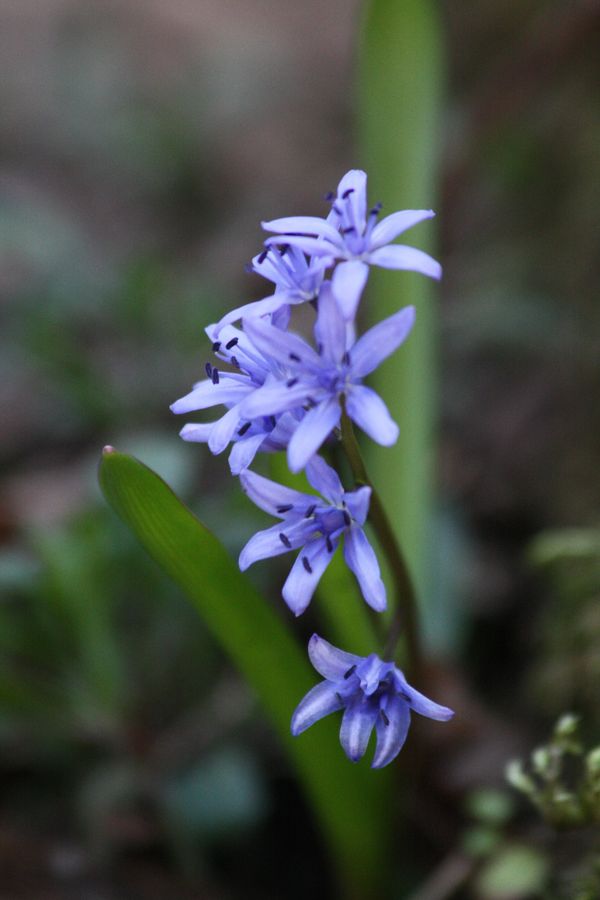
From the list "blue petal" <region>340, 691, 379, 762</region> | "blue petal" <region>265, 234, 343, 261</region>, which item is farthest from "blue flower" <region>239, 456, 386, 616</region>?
"blue petal" <region>265, 234, 343, 261</region>

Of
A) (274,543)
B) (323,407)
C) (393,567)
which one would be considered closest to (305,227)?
(323,407)

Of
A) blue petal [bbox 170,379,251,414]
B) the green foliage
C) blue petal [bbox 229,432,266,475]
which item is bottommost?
the green foliage

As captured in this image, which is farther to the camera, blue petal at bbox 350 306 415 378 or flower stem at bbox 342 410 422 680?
flower stem at bbox 342 410 422 680

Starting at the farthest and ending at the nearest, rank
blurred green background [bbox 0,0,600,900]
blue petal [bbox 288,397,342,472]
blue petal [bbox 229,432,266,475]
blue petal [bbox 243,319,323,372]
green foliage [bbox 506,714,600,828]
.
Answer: blurred green background [bbox 0,0,600,900] < green foliage [bbox 506,714,600,828] < blue petal [bbox 229,432,266,475] < blue petal [bbox 243,319,323,372] < blue petal [bbox 288,397,342,472]

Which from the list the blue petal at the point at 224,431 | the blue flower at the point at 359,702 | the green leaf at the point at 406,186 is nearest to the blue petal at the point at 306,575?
the blue flower at the point at 359,702

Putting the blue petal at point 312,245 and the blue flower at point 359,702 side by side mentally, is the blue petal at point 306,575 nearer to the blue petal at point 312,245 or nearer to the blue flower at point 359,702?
the blue flower at point 359,702

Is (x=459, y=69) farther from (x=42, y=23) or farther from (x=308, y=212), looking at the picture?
(x=42, y=23)

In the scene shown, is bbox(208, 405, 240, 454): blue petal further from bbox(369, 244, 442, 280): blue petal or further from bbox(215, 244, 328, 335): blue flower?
bbox(369, 244, 442, 280): blue petal

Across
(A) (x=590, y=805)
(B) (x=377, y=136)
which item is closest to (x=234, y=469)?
(A) (x=590, y=805)
